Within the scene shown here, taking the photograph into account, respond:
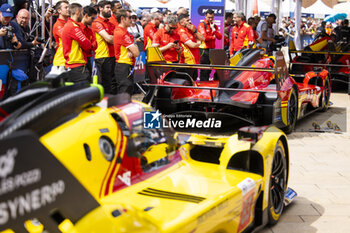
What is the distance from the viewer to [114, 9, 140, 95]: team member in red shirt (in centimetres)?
827

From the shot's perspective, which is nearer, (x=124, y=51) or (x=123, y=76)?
(x=124, y=51)

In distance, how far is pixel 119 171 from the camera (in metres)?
3.10

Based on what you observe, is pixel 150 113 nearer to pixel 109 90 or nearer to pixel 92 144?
pixel 92 144

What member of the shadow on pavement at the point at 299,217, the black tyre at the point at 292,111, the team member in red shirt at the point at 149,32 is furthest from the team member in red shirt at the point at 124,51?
the shadow on pavement at the point at 299,217

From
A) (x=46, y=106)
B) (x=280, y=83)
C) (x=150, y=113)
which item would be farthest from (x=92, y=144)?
(x=280, y=83)

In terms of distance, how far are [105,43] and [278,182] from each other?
5.26 metres

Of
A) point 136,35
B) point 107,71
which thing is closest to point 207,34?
point 136,35

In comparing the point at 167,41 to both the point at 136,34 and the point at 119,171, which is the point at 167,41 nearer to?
the point at 136,34

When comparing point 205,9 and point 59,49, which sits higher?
point 205,9

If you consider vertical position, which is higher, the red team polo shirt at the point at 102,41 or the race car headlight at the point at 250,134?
the red team polo shirt at the point at 102,41

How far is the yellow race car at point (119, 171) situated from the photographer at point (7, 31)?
465cm

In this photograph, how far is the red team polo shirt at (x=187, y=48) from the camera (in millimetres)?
10164

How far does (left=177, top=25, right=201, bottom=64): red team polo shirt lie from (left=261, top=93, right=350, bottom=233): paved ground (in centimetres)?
261

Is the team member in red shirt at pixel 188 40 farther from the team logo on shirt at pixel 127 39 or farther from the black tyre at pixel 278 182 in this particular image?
the black tyre at pixel 278 182
